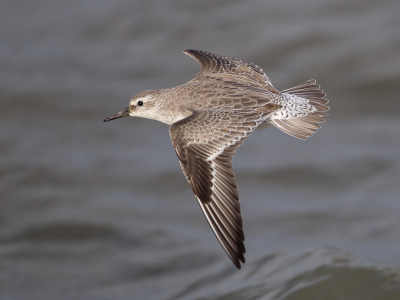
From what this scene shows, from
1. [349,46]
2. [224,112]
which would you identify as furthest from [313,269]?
[349,46]

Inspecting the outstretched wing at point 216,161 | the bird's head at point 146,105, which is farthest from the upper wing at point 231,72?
the outstretched wing at point 216,161

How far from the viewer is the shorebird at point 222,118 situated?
4301 millimetres

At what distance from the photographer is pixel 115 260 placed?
8.25 m

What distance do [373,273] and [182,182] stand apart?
3.96 m

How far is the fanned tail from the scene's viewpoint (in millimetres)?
5082

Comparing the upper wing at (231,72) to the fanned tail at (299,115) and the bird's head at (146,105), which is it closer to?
the fanned tail at (299,115)

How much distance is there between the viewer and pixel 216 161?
448 cm

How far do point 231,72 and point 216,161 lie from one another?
58.8 inches

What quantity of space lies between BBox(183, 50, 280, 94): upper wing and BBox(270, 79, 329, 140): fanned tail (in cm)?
27

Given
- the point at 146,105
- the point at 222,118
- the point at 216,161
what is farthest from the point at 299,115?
the point at 146,105

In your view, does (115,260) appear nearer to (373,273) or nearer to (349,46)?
(373,273)

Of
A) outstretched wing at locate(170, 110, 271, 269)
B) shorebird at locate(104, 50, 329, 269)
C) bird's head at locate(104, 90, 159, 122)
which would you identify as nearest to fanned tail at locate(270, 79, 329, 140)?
shorebird at locate(104, 50, 329, 269)

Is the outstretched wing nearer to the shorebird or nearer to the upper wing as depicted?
the shorebird

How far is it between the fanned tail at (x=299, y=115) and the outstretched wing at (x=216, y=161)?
0.38m
